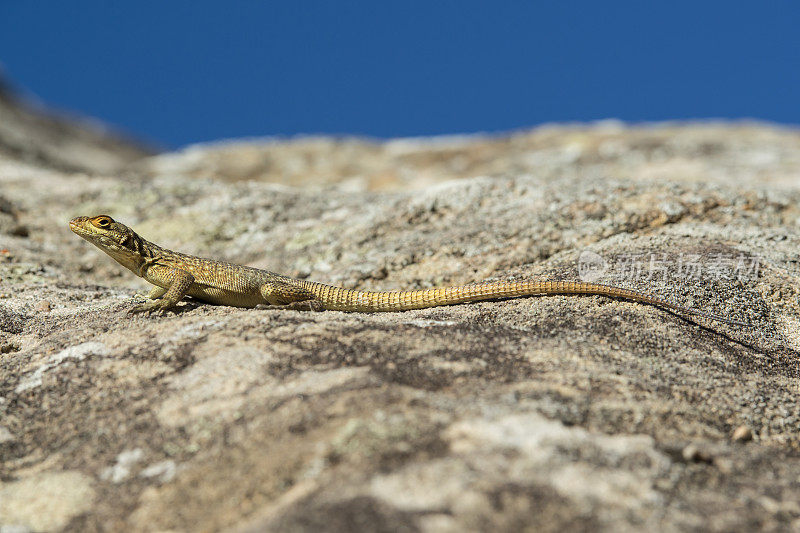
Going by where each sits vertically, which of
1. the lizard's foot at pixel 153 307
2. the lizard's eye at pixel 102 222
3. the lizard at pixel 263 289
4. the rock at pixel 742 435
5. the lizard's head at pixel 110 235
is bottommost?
the rock at pixel 742 435

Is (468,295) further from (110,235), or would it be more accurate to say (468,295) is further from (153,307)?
(110,235)

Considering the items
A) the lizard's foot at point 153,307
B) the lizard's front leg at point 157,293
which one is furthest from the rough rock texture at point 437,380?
the lizard's front leg at point 157,293

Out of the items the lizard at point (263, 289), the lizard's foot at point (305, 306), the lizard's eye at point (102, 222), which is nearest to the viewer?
the lizard at point (263, 289)

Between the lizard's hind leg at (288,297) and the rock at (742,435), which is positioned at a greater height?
the lizard's hind leg at (288,297)

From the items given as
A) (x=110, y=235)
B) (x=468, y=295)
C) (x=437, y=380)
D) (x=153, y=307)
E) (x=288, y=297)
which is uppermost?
(x=110, y=235)

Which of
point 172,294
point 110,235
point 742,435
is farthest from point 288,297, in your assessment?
point 742,435

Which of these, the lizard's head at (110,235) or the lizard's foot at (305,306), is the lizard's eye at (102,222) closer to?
the lizard's head at (110,235)

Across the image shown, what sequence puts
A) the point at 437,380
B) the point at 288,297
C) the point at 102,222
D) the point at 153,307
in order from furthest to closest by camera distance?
the point at 102,222
the point at 288,297
the point at 153,307
the point at 437,380

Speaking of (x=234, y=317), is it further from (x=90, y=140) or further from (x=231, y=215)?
(x=90, y=140)
